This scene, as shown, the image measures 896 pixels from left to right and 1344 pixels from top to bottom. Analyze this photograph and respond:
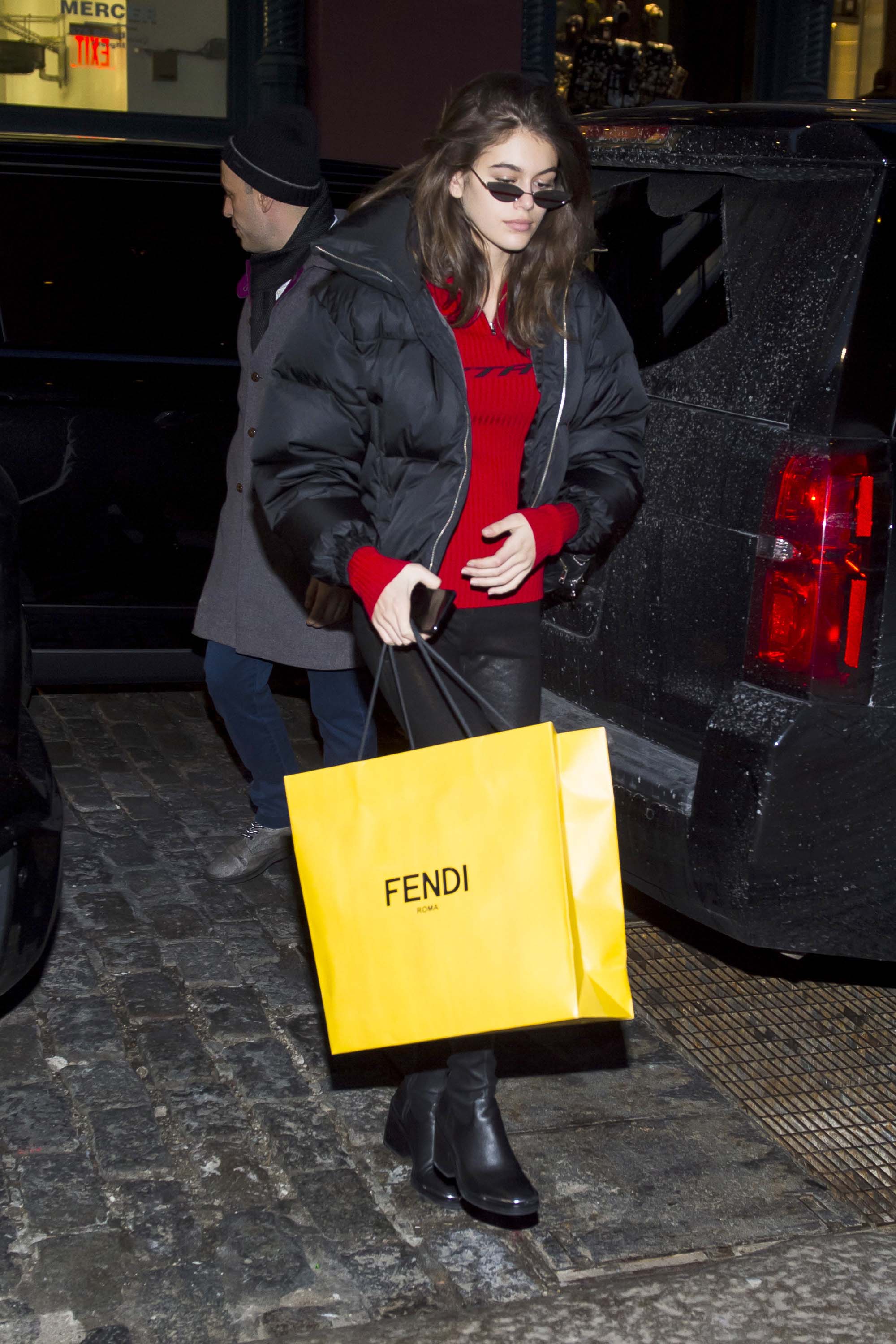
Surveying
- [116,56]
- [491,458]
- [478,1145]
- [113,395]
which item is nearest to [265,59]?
[116,56]

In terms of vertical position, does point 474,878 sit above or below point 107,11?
below

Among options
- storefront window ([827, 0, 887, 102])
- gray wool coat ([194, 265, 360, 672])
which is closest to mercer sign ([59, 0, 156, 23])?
storefront window ([827, 0, 887, 102])

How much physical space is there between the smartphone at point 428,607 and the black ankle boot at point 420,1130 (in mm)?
904

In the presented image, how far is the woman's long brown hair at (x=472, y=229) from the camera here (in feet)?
9.36

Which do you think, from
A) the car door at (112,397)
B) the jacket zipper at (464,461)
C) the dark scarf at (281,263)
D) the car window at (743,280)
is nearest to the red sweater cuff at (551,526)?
the jacket zipper at (464,461)

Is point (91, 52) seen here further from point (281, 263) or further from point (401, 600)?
point (401, 600)

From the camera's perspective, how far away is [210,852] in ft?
15.9

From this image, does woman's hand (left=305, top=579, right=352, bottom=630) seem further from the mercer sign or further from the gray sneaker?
the mercer sign

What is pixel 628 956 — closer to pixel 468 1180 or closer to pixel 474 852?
pixel 468 1180

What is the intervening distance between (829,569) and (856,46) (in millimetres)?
9525

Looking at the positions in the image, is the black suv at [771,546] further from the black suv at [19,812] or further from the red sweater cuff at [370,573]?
the black suv at [19,812]

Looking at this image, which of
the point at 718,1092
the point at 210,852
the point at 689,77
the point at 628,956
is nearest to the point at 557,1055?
→ the point at 718,1092

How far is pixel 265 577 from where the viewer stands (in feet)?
14.3

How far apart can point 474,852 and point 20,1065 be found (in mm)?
1445
